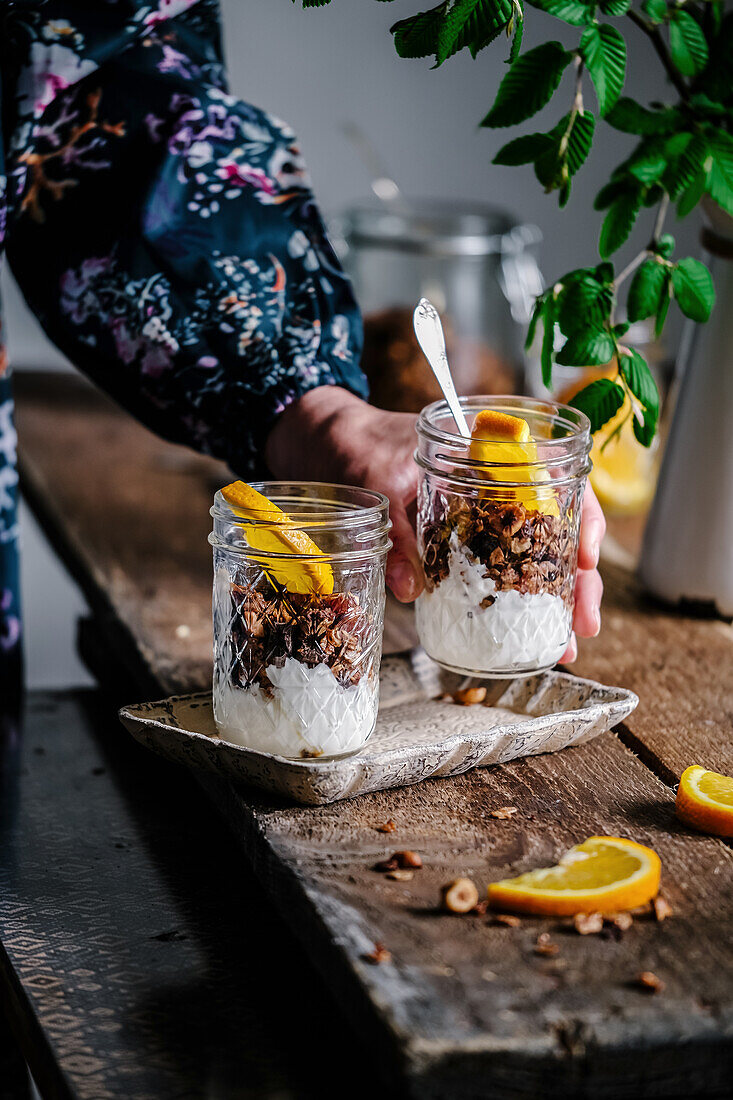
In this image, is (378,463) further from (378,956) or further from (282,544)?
(378,956)

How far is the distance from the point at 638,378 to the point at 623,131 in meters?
0.16

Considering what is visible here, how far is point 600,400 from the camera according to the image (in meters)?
0.81

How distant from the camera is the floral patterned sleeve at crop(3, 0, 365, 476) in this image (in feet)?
3.20

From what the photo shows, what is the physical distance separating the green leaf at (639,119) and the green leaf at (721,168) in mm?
29

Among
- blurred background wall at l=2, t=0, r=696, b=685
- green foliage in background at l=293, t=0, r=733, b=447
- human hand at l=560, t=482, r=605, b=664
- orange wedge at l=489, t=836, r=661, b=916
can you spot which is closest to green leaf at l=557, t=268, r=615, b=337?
green foliage in background at l=293, t=0, r=733, b=447

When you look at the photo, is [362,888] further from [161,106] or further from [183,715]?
[161,106]

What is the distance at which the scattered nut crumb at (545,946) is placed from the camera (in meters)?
0.56

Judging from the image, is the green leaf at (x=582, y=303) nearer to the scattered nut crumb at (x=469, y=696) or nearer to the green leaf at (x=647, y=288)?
the green leaf at (x=647, y=288)

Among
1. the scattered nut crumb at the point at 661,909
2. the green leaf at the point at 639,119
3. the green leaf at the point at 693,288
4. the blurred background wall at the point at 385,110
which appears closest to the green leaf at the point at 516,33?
the green leaf at the point at 639,119

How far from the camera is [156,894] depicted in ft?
2.37

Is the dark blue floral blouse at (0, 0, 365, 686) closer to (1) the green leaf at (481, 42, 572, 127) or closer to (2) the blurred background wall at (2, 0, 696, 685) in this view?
(1) the green leaf at (481, 42, 572, 127)

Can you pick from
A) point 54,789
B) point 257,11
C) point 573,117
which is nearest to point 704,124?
point 573,117

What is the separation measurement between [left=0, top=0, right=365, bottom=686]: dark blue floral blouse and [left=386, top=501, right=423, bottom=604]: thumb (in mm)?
200

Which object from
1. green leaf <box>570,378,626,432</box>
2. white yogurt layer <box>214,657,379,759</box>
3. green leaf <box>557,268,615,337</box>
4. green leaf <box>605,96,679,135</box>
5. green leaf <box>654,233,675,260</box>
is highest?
green leaf <box>605,96,679,135</box>
